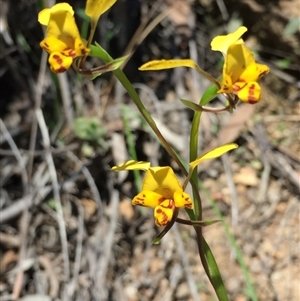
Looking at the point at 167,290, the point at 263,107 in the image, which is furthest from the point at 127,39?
the point at 167,290

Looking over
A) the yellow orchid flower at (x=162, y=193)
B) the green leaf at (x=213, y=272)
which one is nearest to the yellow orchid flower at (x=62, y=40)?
the yellow orchid flower at (x=162, y=193)

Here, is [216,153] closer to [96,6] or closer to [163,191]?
[163,191]

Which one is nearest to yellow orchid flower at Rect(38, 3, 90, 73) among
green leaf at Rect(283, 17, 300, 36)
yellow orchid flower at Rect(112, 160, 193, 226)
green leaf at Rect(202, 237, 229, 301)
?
yellow orchid flower at Rect(112, 160, 193, 226)

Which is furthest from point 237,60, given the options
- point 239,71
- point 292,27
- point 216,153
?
point 292,27

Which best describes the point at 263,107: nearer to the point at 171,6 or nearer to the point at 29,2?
the point at 171,6

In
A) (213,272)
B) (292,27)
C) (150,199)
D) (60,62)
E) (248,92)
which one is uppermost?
(60,62)

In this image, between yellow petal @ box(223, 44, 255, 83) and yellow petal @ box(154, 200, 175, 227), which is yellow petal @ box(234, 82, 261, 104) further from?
yellow petal @ box(154, 200, 175, 227)

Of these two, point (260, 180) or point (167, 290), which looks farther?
point (260, 180)
